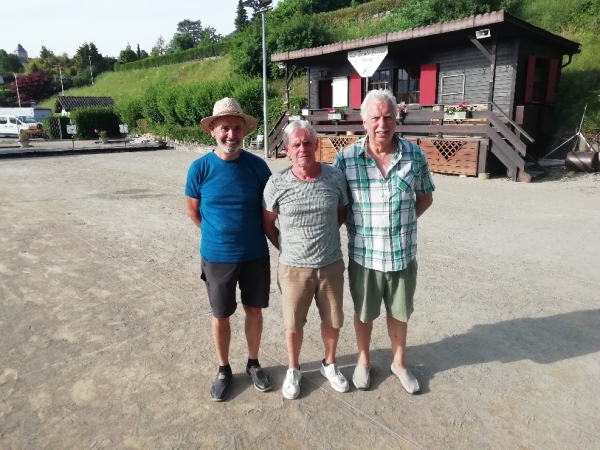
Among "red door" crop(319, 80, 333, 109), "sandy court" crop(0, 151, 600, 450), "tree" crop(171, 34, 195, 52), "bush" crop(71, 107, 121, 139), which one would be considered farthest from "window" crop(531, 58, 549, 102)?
"tree" crop(171, 34, 195, 52)

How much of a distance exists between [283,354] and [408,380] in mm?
883

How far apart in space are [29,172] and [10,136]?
81.6 feet

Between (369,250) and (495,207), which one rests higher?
(369,250)

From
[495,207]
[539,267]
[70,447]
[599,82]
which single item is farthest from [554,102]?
[70,447]

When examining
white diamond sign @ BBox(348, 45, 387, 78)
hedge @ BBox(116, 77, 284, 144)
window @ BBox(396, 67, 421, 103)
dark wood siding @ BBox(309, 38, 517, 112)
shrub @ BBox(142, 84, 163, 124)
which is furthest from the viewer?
shrub @ BBox(142, 84, 163, 124)

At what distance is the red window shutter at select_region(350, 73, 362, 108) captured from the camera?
16.8 meters

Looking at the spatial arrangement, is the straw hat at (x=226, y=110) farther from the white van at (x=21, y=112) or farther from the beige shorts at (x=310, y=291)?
the white van at (x=21, y=112)

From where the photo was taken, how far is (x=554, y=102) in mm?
14773

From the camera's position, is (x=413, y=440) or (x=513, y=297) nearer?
(x=413, y=440)

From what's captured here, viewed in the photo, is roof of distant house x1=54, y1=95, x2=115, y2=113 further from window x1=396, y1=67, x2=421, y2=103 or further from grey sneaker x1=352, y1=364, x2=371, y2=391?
grey sneaker x1=352, y1=364, x2=371, y2=391

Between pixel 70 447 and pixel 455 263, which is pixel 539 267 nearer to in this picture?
pixel 455 263

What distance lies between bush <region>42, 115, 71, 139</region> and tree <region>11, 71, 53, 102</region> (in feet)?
147

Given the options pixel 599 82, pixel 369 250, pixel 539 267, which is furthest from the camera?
pixel 599 82

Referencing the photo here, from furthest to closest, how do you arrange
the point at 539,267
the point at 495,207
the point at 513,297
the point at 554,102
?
the point at 554,102 < the point at 495,207 < the point at 539,267 < the point at 513,297
